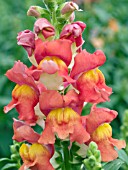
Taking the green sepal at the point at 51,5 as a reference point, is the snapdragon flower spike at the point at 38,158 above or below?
below

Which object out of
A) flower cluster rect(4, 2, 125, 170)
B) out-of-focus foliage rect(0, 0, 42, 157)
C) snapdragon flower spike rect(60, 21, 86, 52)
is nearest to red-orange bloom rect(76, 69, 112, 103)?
flower cluster rect(4, 2, 125, 170)

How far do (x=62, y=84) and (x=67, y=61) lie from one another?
7 cm

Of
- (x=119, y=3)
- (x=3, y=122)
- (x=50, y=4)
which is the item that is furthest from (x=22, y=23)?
(x=50, y=4)

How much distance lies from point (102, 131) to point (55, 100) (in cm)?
19

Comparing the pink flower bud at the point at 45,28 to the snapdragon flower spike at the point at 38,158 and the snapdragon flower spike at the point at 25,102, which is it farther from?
the snapdragon flower spike at the point at 38,158

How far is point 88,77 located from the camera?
189 cm

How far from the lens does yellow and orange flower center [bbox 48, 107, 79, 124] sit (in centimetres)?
185

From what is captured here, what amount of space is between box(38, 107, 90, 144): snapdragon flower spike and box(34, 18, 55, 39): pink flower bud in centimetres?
24

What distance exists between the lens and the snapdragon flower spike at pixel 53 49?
6.01 feet

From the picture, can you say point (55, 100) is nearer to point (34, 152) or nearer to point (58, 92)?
point (58, 92)

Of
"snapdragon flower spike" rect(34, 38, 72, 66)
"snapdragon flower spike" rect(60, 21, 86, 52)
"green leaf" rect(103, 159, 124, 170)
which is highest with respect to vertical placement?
"snapdragon flower spike" rect(60, 21, 86, 52)

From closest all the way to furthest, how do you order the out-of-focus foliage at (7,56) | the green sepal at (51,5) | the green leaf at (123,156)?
the green sepal at (51,5), the green leaf at (123,156), the out-of-focus foliage at (7,56)

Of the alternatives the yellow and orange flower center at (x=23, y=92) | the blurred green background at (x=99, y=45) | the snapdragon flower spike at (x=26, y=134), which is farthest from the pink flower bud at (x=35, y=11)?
the blurred green background at (x=99, y=45)

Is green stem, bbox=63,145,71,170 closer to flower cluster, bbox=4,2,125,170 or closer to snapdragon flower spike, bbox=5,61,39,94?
flower cluster, bbox=4,2,125,170
